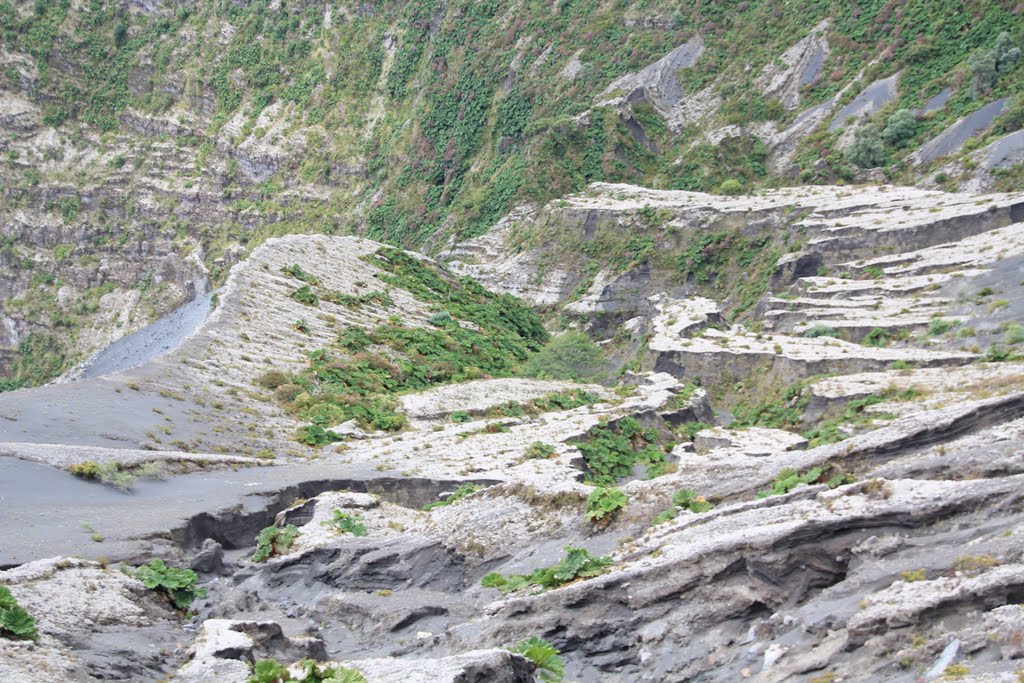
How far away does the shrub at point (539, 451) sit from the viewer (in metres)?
21.3

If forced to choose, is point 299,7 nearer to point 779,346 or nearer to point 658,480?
point 779,346

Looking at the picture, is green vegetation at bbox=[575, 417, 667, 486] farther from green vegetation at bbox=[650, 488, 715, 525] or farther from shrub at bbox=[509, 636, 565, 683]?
→ shrub at bbox=[509, 636, 565, 683]

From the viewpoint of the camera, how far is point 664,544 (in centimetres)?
1277

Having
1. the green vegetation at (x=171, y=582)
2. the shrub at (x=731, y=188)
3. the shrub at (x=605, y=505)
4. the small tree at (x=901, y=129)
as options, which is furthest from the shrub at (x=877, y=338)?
the shrub at (x=731, y=188)

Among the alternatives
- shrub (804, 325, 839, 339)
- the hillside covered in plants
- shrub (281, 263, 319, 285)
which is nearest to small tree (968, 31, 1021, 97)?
the hillside covered in plants

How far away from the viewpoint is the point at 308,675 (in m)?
10.3

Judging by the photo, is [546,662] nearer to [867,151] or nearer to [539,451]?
[539,451]

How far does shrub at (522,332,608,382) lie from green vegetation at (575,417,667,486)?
8934 millimetres

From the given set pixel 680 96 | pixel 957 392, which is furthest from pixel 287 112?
pixel 957 392

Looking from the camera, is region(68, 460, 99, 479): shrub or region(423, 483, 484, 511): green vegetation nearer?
region(423, 483, 484, 511): green vegetation

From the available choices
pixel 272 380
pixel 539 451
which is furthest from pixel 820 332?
pixel 272 380

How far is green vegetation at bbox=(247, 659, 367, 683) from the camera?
1003cm

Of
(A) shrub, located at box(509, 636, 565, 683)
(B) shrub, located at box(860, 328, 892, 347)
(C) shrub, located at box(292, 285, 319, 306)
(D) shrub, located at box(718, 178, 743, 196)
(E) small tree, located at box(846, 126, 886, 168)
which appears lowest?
(A) shrub, located at box(509, 636, 565, 683)

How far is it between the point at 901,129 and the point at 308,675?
2012 inches
